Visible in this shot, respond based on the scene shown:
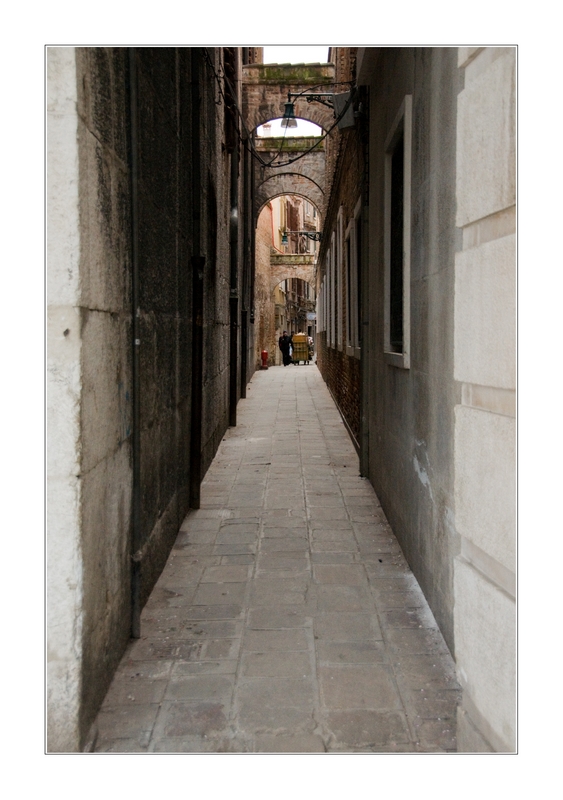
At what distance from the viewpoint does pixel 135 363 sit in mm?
3170

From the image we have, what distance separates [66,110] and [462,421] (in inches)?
65.8

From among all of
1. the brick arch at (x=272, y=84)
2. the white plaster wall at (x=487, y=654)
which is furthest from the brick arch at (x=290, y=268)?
the white plaster wall at (x=487, y=654)

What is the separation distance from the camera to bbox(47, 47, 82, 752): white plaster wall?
223 cm

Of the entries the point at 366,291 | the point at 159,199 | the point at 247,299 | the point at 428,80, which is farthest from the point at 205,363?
the point at 247,299

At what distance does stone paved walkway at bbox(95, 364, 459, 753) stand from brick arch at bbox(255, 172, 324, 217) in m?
22.4

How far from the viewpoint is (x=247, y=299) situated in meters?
17.3

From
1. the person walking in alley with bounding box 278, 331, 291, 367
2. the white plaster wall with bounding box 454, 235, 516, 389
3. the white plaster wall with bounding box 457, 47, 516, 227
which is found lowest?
the white plaster wall with bounding box 454, 235, 516, 389

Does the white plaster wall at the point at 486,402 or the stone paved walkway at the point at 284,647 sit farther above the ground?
the white plaster wall at the point at 486,402

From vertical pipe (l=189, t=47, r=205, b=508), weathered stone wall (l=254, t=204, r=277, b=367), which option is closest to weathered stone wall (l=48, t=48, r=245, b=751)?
vertical pipe (l=189, t=47, r=205, b=508)

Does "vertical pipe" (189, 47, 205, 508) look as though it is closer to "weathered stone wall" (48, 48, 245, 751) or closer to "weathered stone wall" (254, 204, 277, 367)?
"weathered stone wall" (48, 48, 245, 751)

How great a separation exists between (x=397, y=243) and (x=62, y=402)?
11.0 ft

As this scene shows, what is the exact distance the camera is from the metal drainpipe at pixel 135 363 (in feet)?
9.96

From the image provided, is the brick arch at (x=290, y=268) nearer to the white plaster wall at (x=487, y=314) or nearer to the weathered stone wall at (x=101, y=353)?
the weathered stone wall at (x=101, y=353)

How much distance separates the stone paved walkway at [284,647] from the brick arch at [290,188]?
22.4 meters
